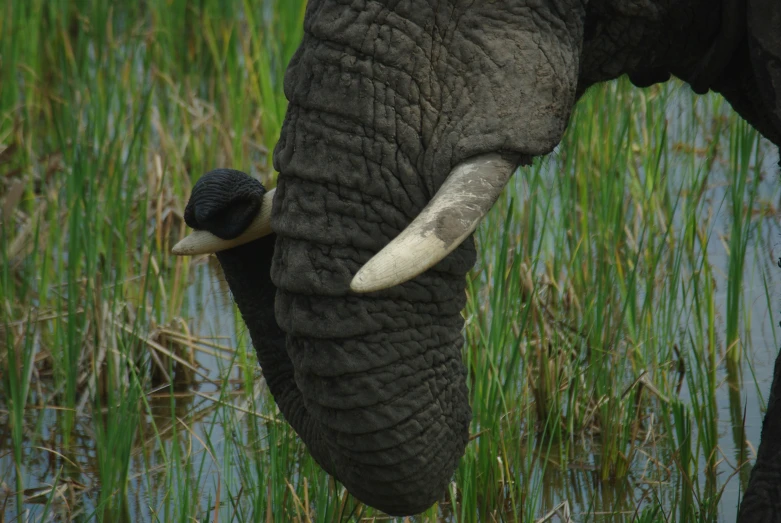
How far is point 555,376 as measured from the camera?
3234mm

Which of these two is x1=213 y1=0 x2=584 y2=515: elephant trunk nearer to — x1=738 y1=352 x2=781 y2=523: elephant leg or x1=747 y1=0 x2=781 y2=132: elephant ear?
→ x1=747 y1=0 x2=781 y2=132: elephant ear

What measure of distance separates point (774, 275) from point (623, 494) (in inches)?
58.3

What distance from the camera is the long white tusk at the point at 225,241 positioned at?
2.02m

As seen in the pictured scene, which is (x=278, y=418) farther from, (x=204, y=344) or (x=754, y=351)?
(x=754, y=351)

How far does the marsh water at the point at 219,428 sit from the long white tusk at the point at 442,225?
34.2 inches

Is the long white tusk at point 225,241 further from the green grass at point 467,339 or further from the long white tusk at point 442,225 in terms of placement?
the green grass at point 467,339

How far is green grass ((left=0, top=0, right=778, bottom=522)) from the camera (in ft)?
8.92

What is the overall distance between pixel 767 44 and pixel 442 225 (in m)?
0.60

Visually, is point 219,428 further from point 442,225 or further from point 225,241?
point 442,225

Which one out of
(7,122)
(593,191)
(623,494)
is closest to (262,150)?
(7,122)

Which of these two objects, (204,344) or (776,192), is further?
(776,192)

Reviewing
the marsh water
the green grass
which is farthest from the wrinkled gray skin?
the marsh water

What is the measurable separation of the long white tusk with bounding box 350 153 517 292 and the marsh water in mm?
869

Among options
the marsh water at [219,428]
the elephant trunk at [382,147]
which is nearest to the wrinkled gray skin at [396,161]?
the elephant trunk at [382,147]
